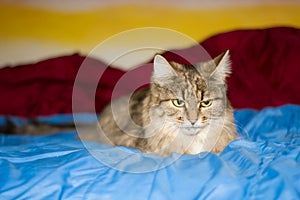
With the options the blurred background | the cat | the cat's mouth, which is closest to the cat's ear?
the cat

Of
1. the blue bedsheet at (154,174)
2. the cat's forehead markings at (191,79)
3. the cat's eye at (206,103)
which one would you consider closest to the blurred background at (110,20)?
the cat's forehead markings at (191,79)

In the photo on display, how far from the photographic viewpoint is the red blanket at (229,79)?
2.06m

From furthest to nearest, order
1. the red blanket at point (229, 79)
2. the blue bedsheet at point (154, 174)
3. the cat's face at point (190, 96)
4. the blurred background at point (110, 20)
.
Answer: the blurred background at point (110, 20) → the red blanket at point (229, 79) → the cat's face at point (190, 96) → the blue bedsheet at point (154, 174)

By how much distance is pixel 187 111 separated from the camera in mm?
1291

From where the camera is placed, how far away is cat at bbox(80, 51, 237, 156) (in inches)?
51.5

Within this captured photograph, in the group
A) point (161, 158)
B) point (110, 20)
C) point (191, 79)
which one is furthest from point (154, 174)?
point (110, 20)

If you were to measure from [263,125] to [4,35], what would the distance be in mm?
2053

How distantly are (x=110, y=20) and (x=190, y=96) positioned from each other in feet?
5.16

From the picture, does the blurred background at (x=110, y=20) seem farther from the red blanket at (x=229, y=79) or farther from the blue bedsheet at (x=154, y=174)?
the blue bedsheet at (x=154, y=174)

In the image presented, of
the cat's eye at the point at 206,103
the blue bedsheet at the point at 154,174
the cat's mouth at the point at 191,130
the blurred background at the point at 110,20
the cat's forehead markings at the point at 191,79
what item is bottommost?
the blue bedsheet at the point at 154,174

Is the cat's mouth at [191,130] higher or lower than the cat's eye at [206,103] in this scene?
lower

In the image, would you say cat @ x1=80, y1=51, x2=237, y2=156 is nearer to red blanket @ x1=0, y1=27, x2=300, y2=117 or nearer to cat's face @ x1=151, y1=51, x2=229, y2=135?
cat's face @ x1=151, y1=51, x2=229, y2=135

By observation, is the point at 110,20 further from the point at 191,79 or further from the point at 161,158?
the point at 161,158

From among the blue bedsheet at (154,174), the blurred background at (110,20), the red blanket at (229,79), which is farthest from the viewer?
the blurred background at (110,20)
